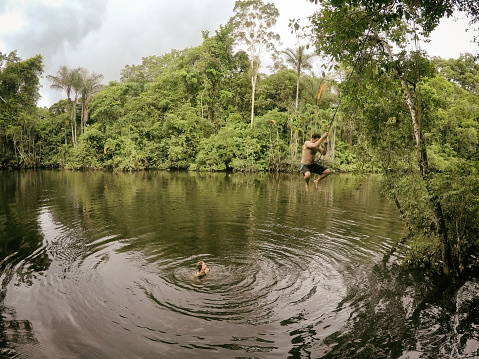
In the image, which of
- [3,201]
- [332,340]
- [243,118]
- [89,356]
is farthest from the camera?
[243,118]

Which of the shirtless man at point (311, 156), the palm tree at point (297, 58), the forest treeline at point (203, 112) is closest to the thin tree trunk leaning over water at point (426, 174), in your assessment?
the shirtless man at point (311, 156)

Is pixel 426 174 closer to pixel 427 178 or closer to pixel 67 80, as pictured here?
pixel 427 178

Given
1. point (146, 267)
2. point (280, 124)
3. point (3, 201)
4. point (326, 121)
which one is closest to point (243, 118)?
point (280, 124)

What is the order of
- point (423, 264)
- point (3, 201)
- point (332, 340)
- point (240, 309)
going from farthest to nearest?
point (3, 201), point (423, 264), point (240, 309), point (332, 340)

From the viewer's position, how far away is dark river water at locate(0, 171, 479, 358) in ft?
20.3

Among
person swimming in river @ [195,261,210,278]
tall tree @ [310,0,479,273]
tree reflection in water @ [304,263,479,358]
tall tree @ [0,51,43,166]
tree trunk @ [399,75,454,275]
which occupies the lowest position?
tree reflection in water @ [304,263,479,358]

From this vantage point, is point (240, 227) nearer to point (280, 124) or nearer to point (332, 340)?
point (332, 340)

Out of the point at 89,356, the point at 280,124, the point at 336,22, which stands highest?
the point at 280,124

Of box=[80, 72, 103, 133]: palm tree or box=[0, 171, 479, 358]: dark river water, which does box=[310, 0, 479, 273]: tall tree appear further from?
box=[80, 72, 103, 133]: palm tree

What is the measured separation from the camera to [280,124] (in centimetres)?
4712

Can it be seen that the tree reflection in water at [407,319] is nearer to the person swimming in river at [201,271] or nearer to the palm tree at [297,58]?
the person swimming in river at [201,271]

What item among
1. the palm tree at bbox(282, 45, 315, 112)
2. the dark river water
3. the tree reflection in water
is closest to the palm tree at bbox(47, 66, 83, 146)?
the palm tree at bbox(282, 45, 315, 112)

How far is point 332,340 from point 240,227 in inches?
350

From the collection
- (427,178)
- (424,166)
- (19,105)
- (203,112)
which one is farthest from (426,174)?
(19,105)
